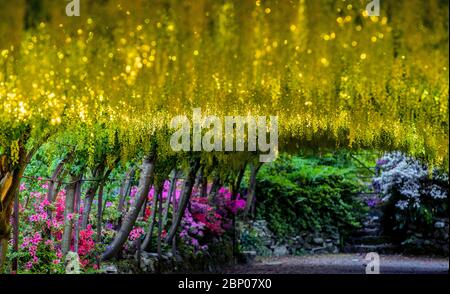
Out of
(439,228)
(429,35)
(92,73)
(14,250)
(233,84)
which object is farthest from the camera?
(439,228)

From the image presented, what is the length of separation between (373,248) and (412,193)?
4.95ft

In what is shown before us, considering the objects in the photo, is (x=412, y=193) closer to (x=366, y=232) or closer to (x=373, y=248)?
(x=373, y=248)

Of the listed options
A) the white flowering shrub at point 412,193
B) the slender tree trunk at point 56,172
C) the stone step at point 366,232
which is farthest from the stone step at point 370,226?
the slender tree trunk at point 56,172

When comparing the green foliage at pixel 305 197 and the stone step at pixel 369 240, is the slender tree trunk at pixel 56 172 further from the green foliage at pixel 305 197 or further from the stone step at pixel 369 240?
the stone step at pixel 369 240

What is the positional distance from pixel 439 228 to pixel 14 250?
29.0ft

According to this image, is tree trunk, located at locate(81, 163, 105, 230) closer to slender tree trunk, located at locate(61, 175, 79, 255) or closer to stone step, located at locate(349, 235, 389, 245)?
slender tree trunk, located at locate(61, 175, 79, 255)

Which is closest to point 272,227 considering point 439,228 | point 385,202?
point 385,202

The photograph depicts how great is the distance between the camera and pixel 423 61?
2740mm

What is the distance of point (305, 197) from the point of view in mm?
12867

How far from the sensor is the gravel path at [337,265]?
29.7 feet

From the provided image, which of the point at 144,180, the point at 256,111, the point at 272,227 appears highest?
the point at 256,111

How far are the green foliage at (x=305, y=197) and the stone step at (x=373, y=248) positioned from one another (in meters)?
0.49

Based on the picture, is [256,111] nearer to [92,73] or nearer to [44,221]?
[92,73]
